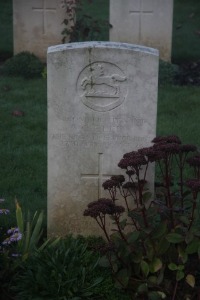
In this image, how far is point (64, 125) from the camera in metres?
4.90

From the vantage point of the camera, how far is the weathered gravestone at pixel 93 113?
4.79 metres

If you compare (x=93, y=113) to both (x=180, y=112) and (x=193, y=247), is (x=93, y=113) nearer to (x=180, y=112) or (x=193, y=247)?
(x=193, y=247)

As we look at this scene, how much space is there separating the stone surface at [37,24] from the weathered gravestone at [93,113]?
6417 millimetres

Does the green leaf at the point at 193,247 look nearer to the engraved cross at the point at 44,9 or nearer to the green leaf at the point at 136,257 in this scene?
the green leaf at the point at 136,257

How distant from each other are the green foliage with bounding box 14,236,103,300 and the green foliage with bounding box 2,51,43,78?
617cm

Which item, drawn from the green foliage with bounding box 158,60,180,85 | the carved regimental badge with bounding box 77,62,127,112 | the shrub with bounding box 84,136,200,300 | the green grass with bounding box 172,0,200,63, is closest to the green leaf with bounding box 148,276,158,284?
the shrub with bounding box 84,136,200,300

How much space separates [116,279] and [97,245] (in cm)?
37

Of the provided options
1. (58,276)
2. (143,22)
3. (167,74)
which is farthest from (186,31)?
(58,276)

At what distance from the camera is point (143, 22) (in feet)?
35.7

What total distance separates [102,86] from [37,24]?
6.55m

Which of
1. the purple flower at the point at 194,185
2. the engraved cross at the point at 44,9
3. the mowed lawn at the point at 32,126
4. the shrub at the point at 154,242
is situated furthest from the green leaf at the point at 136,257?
the engraved cross at the point at 44,9

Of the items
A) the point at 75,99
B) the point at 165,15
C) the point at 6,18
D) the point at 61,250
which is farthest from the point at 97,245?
the point at 6,18

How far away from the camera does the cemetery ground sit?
18.0 feet

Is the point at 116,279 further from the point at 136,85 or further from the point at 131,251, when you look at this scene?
the point at 136,85
